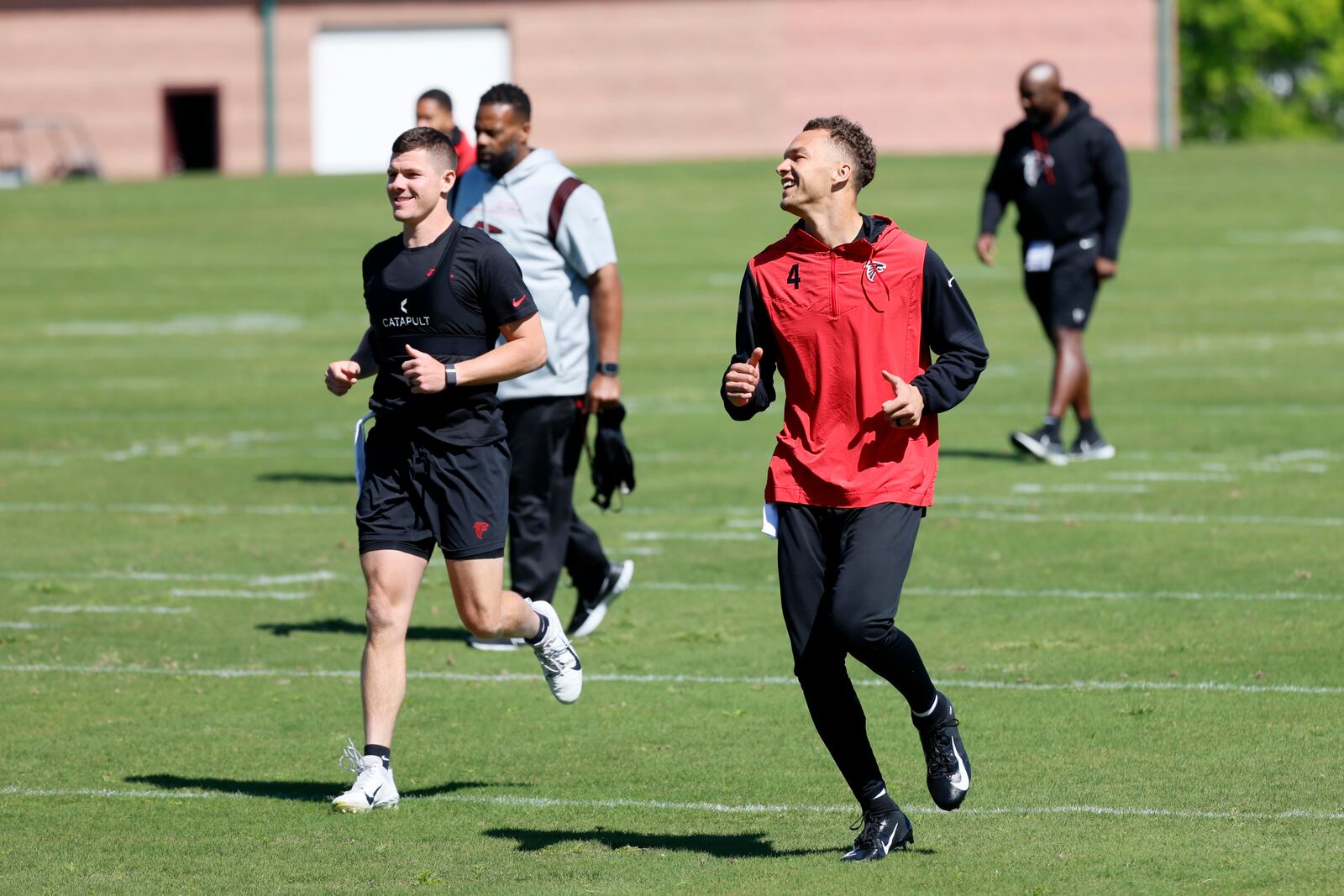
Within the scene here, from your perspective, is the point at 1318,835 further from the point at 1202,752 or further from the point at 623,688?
the point at 623,688

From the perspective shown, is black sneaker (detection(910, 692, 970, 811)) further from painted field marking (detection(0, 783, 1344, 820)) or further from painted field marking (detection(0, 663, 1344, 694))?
painted field marking (detection(0, 663, 1344, 694))

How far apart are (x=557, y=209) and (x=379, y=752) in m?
3.13

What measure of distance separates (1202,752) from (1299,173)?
33361 millimetres

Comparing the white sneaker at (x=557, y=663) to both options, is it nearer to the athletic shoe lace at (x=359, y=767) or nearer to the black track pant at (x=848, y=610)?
the athletic shoe lace at (x=359, y=767)

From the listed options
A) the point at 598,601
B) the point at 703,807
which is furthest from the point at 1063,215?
the point at 703,807

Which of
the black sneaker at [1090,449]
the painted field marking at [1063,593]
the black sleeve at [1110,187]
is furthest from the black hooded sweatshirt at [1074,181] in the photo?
the painted field marking at [1063,593]

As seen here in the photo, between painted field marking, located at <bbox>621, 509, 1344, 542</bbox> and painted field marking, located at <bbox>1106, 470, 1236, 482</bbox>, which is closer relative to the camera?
painted field marking, located at <bbox>621, 509, 1344, 542</bbox>

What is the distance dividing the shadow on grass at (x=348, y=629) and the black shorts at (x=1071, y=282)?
5741mm

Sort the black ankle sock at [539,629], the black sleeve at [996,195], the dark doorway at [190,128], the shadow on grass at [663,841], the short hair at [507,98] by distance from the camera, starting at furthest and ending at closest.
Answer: the dark doorway at [190,128], the black sleeve at [996,195], the short hair at [507,98], the black ankle sock at [539,629], the shadow on grass at [663,841]

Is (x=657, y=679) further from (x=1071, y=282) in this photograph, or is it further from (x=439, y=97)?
(x=1071, y=282)

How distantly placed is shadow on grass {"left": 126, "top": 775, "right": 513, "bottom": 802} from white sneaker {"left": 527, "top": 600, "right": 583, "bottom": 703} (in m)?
0.43

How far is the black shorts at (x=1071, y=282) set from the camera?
46.4 feet

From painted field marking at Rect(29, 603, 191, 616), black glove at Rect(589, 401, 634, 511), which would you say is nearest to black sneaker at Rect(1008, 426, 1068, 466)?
black glove at Rect(589, 401, 634, 511)

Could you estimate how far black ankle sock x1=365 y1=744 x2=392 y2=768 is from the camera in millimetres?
6730
